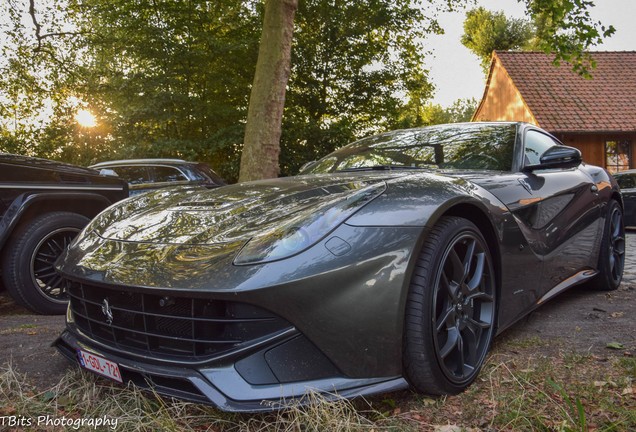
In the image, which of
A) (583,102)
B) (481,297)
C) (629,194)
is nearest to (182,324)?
(481,297)

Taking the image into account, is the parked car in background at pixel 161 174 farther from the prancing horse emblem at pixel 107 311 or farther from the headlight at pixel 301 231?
the headlight at pixel 301 231

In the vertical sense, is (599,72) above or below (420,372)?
above

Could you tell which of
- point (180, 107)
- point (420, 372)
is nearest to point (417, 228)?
point (420, 372)

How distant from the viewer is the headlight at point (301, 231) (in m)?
1.73

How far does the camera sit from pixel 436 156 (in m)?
3.05

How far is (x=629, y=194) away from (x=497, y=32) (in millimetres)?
31672

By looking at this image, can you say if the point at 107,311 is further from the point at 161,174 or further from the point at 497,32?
the point at 497,32

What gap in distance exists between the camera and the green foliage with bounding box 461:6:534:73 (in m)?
36.9

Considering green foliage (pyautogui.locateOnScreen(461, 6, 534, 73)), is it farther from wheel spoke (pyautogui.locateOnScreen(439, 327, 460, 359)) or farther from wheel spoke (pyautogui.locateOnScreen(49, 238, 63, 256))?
wheel spoke (pyautogui.locateOnScreen(439, 327, 460, 359))

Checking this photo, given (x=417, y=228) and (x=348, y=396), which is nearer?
(x=348, y=396)

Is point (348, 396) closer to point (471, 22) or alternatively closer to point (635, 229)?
point (635, 229)

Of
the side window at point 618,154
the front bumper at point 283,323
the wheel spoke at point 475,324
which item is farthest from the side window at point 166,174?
the side window at point 618,154

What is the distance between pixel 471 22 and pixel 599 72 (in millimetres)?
22030

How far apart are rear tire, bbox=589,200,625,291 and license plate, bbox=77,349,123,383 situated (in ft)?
11.7
